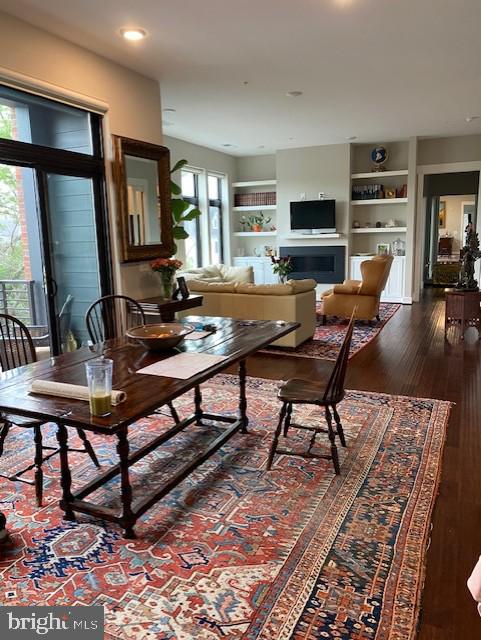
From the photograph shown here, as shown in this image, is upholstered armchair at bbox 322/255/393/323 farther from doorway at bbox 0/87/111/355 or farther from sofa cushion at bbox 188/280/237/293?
doorway at bbox 0/87/111/355

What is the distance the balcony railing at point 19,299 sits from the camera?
3.87m

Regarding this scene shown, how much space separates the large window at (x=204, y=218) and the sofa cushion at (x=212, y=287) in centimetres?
296

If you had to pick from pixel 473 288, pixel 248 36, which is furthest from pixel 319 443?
pixel 473 288

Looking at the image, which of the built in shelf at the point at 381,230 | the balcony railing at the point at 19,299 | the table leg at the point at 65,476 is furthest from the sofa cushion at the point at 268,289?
the built in shelf at the point at 381,230

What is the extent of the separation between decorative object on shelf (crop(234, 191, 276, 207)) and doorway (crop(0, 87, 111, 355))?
236 inches

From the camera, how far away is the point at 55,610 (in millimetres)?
1731

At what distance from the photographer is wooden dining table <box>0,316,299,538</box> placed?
183cm

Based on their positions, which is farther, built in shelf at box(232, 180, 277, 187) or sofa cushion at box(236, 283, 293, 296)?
built in shelf at box(232, 180, 277, 187)

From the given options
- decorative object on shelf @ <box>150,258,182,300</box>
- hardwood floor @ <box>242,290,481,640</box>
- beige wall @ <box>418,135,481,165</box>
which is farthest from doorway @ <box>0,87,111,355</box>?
beige wall @ <box>418,135,481,165</box>

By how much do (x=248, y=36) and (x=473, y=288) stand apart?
4.14 metres

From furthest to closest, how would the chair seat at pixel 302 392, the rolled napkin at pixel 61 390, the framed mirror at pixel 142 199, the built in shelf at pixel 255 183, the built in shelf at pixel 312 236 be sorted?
the built in shelf at pixel 255 183
the built in shelf at pixel 312 236
the framed mirror at pixel 142 199
the chair seat at pixel 302 392
the rolled napkin at pixel 61 390

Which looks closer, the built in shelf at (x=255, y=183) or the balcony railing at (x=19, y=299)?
the balcony railing at (x=19, y=299)

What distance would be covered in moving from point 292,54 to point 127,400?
386 cm

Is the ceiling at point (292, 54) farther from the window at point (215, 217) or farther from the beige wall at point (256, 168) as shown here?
the beige wall at point (256, 168)
